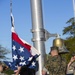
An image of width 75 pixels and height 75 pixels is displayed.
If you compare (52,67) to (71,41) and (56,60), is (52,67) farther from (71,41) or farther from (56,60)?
(71,41)

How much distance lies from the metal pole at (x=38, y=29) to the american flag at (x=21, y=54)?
0.42ft

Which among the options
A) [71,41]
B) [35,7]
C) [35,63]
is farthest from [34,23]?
[71,41]

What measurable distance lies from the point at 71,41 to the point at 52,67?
50.7 metres

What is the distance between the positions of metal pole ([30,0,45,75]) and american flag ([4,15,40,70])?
13 cm

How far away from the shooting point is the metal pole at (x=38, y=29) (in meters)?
7.15

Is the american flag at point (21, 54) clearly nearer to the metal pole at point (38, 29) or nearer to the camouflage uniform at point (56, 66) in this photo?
the metal pole at point (38, 29)

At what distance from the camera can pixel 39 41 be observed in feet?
23.4

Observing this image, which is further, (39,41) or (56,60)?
(56,60)

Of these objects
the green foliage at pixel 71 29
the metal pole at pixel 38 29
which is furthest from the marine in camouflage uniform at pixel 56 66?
the green foliage at pixel 71 29

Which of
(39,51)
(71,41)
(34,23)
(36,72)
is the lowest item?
(36,72)

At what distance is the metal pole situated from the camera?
715 cm

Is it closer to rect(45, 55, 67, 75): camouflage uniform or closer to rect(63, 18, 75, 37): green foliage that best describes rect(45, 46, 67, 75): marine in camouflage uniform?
rect(45, 55, 67, 75): camouflage uniform

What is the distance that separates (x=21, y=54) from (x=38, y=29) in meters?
0.85

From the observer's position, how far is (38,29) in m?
7.13
